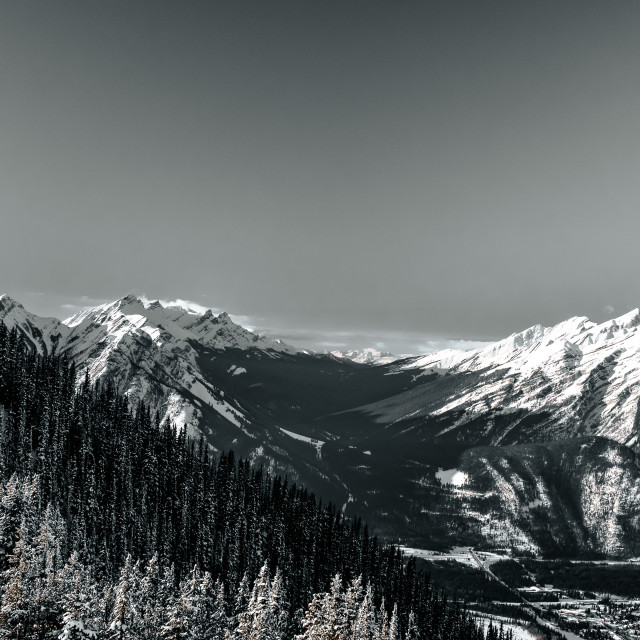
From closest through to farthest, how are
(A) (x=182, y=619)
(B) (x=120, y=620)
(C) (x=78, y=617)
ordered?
(C) (x=78, y=617), (B) (x=120, y=620), (A) (x=182, y=619)

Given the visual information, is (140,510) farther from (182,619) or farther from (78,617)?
(78,617)

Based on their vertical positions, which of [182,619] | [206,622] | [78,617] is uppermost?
[78,617]

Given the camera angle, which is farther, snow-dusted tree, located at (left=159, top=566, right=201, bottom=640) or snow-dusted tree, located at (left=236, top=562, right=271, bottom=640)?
snow-dusted tree, located at (left=236, top=562, right=271, bottom=640)

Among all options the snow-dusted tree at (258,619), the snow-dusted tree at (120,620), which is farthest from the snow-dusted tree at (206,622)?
the snow-dusted tree at (120,620)

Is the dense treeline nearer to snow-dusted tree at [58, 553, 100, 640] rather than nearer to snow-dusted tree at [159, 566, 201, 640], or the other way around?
snow-dusted tree at [159, 566, 201, 640]

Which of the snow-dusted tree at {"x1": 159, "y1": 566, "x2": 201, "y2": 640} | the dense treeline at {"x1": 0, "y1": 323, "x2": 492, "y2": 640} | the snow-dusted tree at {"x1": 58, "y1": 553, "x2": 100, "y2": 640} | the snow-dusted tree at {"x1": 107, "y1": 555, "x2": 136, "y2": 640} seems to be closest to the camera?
the snow-dusted tree at {"x1": 58, "y1": 553, "x2": 100, "y2": 640}

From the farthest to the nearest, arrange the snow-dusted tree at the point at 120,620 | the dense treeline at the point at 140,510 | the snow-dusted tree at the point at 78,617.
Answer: the dense treeline at the point at 140,510
the snow-dusted tree at the point at 120,620
the snow-dusted tree at the point at 78,617

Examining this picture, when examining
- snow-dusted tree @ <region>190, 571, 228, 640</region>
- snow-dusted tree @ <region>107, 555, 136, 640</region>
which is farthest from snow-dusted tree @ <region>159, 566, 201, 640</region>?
snow-dusted tree @ <region>107, 555, 136, 640</region>

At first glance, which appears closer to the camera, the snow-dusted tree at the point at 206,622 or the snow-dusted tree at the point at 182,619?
the snow-dusted tree at the point at 182,619

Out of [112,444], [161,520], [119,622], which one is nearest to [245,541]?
[161,520]

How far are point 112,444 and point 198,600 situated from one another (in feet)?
393

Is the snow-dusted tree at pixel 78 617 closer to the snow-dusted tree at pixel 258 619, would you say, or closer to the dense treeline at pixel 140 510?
the snow-dusted tree at pixel 258 619

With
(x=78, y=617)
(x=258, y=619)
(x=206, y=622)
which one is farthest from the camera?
(x=206, y=622)

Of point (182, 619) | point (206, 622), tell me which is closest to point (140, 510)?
point (206, 622)
